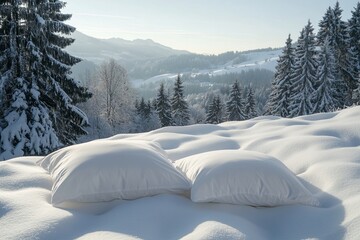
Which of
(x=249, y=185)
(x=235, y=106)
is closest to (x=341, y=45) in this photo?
(x=235, y=106)

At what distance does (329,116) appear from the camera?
18.3 ft

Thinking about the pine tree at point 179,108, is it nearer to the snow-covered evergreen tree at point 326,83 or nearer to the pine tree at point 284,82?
the pine tree at point 284,82

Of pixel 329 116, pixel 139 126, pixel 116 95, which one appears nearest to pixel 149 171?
pixel 329 116

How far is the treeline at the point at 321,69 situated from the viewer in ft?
71.7

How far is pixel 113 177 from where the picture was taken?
8.65ft

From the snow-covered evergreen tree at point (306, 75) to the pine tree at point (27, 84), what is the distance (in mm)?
17878

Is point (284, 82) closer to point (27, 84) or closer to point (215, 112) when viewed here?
point (215, 112)

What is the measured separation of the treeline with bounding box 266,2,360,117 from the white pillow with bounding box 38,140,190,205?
21234mm

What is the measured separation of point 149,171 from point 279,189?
1.13 meters

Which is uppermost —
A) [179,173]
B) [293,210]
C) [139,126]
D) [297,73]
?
[297,73]

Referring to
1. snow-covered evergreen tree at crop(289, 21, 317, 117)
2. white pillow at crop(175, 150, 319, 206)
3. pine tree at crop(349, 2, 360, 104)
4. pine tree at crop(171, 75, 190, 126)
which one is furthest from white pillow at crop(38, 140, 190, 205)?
pine tree at crop(171, 75, 190, 126)

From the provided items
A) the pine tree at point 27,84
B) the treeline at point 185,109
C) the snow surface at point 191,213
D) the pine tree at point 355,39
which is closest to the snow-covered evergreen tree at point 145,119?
the treeline at point 185,109

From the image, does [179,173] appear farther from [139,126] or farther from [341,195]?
[139,126]

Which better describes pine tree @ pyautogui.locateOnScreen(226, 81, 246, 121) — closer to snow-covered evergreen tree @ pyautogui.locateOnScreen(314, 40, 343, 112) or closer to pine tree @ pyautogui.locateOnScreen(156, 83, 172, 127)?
pine tree @ pyautogui.locateOnScreen(156, 83, 172, 127)
